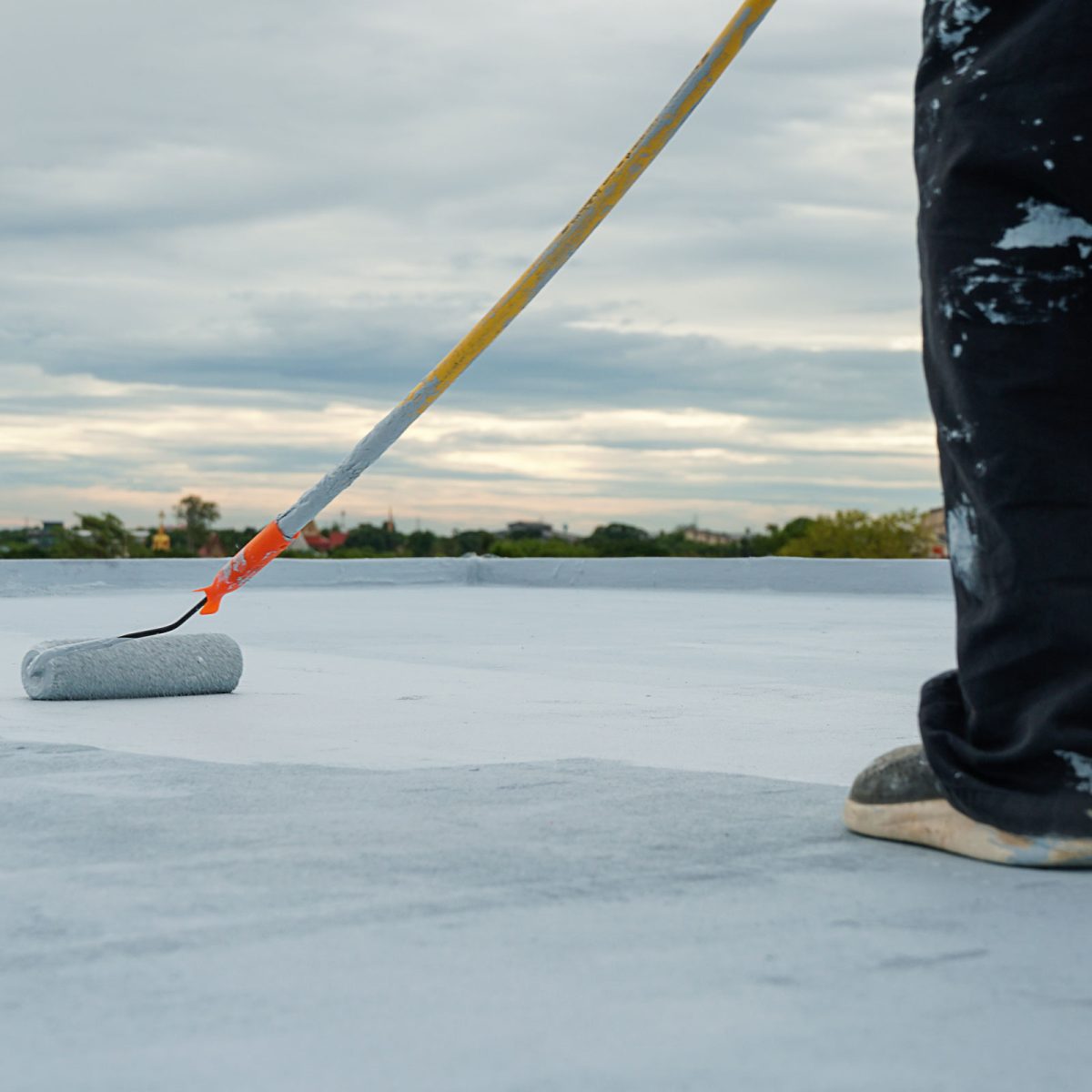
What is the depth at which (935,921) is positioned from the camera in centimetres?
111

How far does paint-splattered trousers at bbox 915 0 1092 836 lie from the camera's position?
1327mm

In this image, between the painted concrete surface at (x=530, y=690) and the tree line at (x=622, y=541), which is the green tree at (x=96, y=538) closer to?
the tree line at (x=622, y=541)

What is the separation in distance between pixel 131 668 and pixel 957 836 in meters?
1.75

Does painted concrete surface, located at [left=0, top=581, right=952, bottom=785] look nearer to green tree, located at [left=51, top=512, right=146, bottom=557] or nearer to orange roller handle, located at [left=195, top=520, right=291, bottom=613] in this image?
orange roller handle, located at [left=195, top=520, right=291, bottom=613]

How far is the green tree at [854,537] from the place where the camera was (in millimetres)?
32875

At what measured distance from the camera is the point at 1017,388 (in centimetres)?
136

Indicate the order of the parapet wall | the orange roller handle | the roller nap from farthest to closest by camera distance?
the parapet wall < the roller nap < the orange roller handle

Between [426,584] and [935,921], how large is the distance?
24.0 ft

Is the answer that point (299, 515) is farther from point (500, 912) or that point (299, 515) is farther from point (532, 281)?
point (500, 912)

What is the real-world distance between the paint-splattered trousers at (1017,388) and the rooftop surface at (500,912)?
0.11 metres

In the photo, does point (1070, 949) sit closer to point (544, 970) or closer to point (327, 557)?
point (544, 970)

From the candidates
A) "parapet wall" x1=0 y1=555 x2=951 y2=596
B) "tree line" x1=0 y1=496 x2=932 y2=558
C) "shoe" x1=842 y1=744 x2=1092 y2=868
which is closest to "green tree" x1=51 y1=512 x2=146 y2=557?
"tree line" x1=0 y1=496 x2=932 y2=558

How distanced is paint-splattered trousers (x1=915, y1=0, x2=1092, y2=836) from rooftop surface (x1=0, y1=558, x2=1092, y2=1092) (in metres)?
0.11

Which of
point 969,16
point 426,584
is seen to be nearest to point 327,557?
point 426,584
